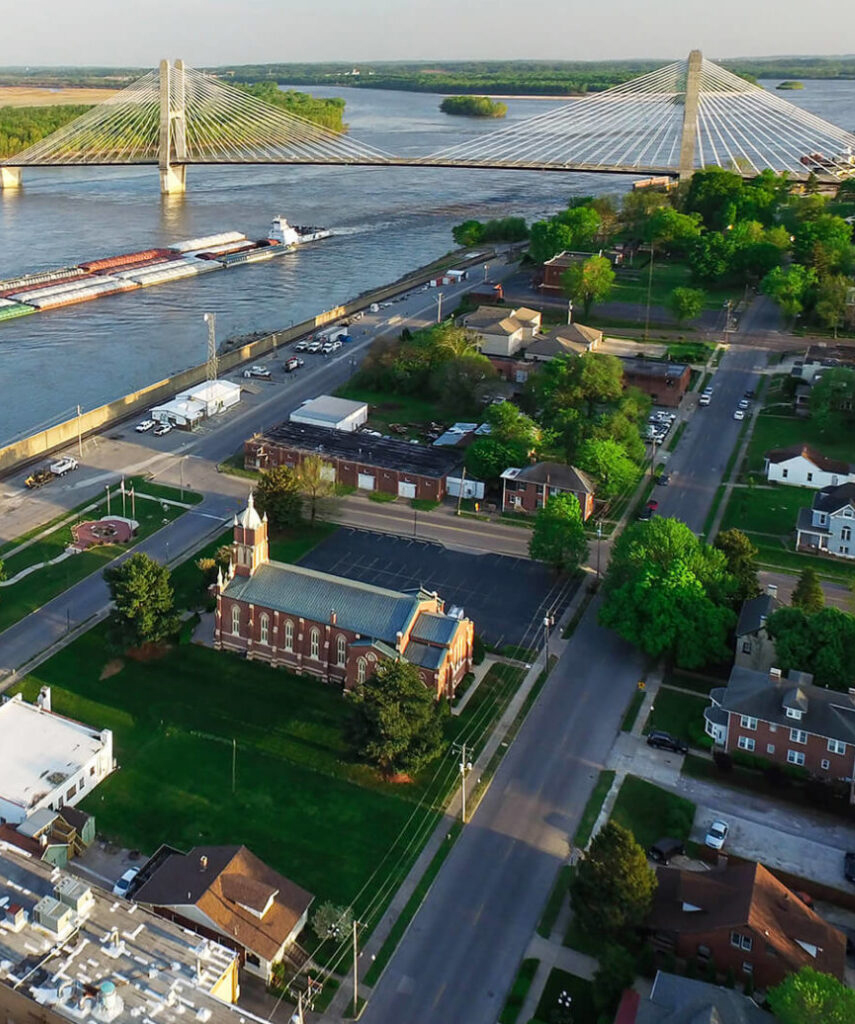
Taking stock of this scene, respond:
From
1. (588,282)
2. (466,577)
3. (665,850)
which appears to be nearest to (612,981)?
(665,850)

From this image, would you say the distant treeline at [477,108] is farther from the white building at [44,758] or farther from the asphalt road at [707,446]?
the white building at [44,758]

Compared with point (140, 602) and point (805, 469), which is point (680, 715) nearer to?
point (140, 602)

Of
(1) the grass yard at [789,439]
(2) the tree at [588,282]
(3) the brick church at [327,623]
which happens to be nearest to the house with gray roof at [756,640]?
(3) the brick church at [327,623]

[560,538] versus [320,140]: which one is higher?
[320,140]

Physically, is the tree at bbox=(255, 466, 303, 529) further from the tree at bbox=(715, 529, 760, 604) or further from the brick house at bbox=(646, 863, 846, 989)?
the brick house at bbox=(646, 863, 846, 989)

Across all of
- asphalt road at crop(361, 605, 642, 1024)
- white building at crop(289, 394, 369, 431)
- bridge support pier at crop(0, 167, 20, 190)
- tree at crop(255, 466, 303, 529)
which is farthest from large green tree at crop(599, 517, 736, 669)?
bridge support pier at crop(0, 167, 20, 190)

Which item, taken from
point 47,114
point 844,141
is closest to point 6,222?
point 47,114

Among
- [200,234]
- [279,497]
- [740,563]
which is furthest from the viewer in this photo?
[200,234]
